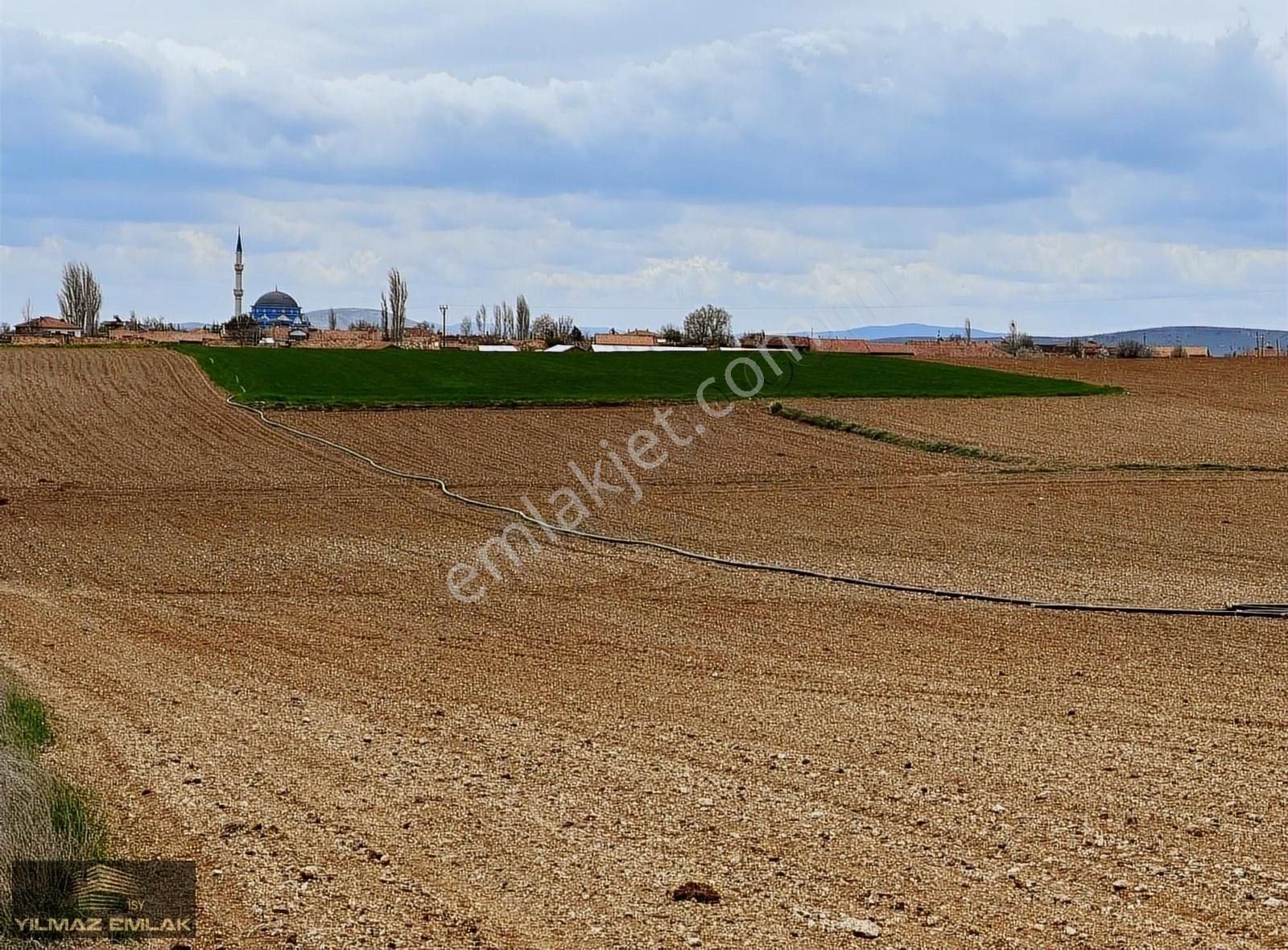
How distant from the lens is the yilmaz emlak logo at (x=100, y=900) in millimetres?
6742

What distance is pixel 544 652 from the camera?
43.2 ft

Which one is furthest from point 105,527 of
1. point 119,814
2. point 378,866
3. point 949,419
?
point 949,419

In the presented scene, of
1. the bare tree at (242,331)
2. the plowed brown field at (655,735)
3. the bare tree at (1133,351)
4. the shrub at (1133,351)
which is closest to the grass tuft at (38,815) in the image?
the plowed brown field at (655,735)

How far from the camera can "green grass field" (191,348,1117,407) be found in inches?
1732

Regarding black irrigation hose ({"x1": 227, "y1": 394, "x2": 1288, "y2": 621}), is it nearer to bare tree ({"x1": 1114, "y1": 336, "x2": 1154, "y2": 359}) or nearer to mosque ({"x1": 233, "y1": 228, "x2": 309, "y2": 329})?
bare tree ({"x1": 1114, "y1": 336, "x2": 1154, "y2": 359})

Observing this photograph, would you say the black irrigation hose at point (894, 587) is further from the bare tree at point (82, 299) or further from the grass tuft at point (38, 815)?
the bare tree at point (82, 299)

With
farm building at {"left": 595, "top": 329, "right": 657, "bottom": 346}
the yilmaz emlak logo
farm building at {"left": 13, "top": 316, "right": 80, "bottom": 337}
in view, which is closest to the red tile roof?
farm building at {"left": 13, "top": 316, "right": 80, "bottom": 337}

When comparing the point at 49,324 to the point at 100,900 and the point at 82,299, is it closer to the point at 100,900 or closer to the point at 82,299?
the point at 82,299

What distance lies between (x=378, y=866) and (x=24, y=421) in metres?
32.8

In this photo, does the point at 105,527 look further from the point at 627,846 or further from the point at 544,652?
the point at 627,846
